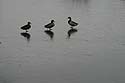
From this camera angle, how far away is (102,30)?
54.6 feet

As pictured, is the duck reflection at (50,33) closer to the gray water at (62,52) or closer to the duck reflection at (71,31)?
the gray water at (62,52)

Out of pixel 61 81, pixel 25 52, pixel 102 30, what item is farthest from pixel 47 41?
pixel 61 81

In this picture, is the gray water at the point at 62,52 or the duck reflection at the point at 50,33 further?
the duck reflection at the point at 50,33

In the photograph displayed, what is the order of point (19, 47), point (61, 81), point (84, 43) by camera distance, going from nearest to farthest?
point (61, 81) → point (19, 47) → point (84, 43)

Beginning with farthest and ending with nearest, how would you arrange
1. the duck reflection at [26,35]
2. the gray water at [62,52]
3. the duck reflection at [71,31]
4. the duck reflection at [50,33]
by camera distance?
the duck reflection at [71,31]
the duck reflection at [50,33]
the duck reflection at [26,35]
the gray water at [62,52]

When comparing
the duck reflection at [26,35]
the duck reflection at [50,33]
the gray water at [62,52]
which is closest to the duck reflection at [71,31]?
the gray water at [62,52]

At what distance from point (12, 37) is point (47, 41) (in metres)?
1.60

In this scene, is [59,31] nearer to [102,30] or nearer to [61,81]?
[102,30]

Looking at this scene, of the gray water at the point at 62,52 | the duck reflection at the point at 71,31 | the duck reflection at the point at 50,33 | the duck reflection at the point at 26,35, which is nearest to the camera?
the gray water at the point at 62,52

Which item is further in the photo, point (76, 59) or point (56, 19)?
point (56, 19)

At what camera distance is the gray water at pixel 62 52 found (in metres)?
10.1

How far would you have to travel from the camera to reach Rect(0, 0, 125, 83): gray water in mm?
10109

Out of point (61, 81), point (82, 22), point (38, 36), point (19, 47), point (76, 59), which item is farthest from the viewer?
point (82, 22)

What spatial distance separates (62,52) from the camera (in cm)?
1255
